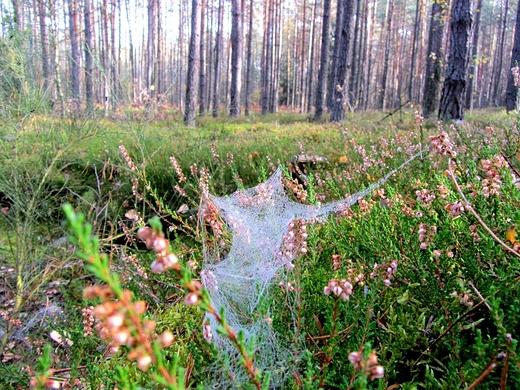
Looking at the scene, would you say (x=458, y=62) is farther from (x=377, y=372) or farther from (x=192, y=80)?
(x=377, y=372)

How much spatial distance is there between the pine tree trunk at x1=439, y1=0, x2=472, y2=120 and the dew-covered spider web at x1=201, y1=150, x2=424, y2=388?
21.1ft

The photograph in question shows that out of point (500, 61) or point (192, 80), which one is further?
point (500, 61)

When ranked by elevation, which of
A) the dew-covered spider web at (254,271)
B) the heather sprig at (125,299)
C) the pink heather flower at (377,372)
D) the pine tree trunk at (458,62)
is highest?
the pine tree trunk at (458,62)

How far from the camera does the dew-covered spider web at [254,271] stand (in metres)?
1.35

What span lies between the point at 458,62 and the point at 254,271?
792 centimetres

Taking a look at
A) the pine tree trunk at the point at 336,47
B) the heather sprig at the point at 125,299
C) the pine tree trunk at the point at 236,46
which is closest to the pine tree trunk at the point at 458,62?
the pine tree trunk at the point at 336,47

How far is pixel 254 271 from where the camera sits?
1809 millimetres

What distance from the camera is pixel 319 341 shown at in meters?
1.46

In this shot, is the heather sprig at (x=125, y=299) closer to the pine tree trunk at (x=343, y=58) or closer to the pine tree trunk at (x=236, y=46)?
the pine tree trunk at (x=343, y=58)

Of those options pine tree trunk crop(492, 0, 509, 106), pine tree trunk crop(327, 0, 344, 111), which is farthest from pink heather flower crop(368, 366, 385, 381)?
pine tree trunk crop(492, 0, 509, 106)

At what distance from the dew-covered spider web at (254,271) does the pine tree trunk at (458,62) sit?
6.44 metres

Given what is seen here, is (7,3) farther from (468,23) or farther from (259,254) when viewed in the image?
(468,23)

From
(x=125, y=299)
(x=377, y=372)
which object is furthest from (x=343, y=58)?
(x=125, y=299)

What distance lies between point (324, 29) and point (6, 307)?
15086mm
